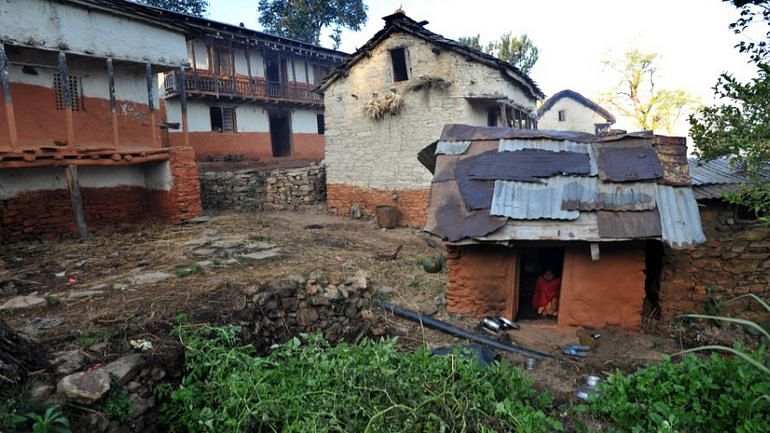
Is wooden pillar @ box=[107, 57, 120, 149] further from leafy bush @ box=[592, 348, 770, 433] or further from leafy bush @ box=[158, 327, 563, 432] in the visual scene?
leafy bush @ box=[592, 348, 770, 433]

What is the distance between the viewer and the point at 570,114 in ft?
102

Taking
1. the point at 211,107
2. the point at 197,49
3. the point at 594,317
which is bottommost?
the point at 594,317

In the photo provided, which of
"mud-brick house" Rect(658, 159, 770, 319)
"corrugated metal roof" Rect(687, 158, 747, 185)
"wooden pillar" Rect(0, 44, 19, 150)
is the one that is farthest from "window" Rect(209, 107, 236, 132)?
"mud-brick house" Rect(658, 159, 770, 319)

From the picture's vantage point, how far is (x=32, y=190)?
33.8ft

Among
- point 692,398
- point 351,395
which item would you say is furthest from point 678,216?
point 351,395

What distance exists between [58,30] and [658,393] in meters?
13.2

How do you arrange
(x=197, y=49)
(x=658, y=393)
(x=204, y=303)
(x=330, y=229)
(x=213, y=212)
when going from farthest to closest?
1. (x=197, y=49)
2. (x=213, y=212)
3. (x=330, y=229)
4. (x=204, y=303)
5. (x=658, y=393)

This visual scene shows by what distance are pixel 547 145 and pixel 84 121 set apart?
11.7 metres

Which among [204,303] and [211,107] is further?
[211,107]

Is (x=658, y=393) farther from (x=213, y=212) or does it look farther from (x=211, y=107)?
(x=211, y=107)

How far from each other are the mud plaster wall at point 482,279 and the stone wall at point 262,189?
10236 millimetres

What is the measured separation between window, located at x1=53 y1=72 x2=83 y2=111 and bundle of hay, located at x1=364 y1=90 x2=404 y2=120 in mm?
8094

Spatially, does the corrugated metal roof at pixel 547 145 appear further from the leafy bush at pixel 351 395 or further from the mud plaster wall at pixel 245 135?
the mud plaster wall at pixel 245 135

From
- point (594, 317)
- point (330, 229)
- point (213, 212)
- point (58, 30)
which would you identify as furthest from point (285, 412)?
point (213, 212)
